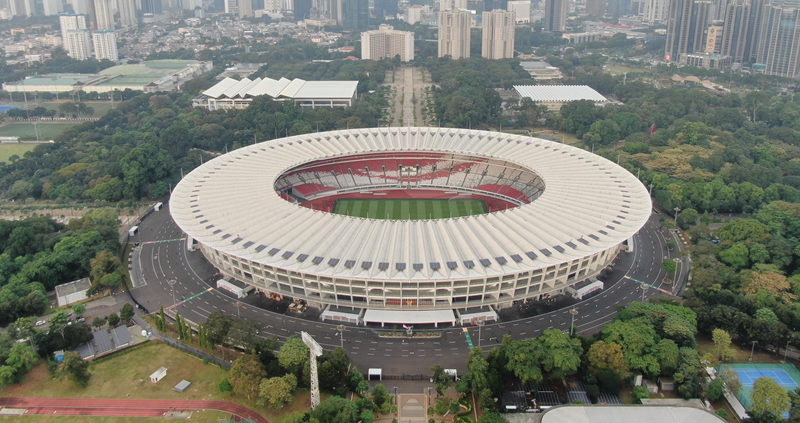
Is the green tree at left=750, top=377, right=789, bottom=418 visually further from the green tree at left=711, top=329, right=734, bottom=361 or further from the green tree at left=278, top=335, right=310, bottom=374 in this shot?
the green tree at left=278, top=335, right=310, bottom=374

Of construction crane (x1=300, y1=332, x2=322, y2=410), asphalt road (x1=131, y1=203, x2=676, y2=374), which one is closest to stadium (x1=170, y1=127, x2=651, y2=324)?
asphalt road (x1=131, y1=203, x2=676, y2=374)

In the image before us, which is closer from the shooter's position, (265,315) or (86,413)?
(86,413)

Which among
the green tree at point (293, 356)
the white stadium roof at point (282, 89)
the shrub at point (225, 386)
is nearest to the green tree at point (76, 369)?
the shrub at point (225, 386)

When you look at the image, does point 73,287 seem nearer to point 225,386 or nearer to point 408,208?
point 225,386

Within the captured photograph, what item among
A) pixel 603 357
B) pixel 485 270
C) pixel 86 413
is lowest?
pixel 86 413

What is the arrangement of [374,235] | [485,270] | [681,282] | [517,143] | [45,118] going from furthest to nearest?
1. [45,118]
2. [517,143]
3. [681,282]
4. [374,235]
5. [485,270]

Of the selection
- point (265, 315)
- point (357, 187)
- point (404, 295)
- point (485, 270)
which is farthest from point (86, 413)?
point (357, 187)

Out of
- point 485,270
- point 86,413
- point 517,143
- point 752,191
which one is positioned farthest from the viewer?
point 517,143

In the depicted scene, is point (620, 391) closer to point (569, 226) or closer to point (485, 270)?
point (485, 270)

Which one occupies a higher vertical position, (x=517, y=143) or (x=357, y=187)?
(x=517, y=143)
